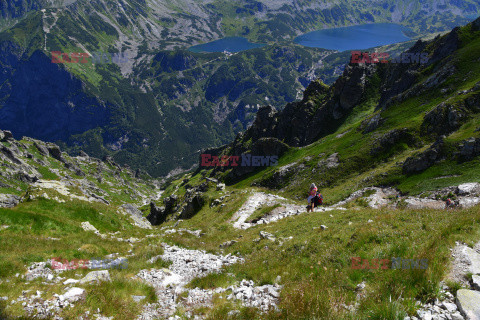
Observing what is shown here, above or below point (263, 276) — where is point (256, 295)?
above

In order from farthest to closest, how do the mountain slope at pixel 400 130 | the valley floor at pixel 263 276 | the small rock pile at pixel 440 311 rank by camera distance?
the mountain slope at pixel 400 130 → the valley floor at pixel 263 276 → the small rock pile at pixel 440 311

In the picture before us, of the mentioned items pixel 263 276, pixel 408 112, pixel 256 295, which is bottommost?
pixel 408 112

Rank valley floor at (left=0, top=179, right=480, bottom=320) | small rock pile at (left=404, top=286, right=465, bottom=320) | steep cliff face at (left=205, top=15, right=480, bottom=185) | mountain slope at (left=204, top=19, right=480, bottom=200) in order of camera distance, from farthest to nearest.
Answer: steep cliff face at (left=205, top=15, right=480, bottom=185) → mountain slope at (left=204, top=19, right=480, bottom=200) → valley floor at (left=0, top=179, right=480, bottom=320) → small rock pile at (left=404, top=286, right=465, bottom=320)

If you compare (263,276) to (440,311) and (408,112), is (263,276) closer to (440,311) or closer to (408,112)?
(440,311)

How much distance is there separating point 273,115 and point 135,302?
177857 mm

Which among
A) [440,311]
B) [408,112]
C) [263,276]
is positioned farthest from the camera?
[408,112]

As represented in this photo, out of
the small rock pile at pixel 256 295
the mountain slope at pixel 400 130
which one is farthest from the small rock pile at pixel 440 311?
the mountain slope at pixel 400 130

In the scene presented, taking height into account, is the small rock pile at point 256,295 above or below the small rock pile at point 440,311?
below

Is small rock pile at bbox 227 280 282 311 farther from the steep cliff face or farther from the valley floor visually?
the steep cliff face

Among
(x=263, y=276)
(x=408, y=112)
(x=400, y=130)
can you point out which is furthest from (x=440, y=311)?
(x=408, y=112)

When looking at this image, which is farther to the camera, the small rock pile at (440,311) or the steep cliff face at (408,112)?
the steep cliff face at (408,112)

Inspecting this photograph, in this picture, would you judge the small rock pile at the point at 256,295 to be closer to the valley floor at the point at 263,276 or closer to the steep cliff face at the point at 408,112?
the valley floor at the point at 263,276

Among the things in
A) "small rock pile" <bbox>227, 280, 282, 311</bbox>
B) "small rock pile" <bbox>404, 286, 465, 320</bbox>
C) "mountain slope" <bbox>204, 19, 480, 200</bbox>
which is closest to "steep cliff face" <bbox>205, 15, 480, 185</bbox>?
"mountain slope" <bbox>204, 19, 480, 200</bbox>

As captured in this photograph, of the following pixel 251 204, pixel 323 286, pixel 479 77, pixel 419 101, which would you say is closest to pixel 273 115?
pixel 419 101
